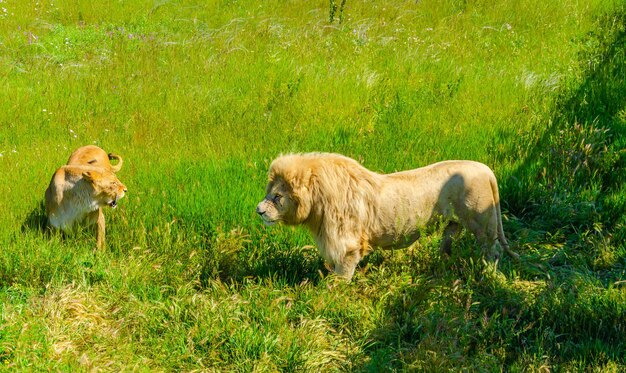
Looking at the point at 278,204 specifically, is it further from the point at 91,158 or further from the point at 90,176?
the point at 91,158

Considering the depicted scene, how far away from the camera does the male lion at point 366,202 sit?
5055 mm

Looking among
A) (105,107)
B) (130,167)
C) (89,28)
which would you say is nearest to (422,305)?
(130,167)

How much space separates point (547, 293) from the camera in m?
5.03

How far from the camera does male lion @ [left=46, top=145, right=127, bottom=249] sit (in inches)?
225

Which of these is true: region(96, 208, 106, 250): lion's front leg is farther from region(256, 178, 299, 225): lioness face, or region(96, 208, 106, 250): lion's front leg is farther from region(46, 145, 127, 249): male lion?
region(256, 178, 299, 225): lioness face

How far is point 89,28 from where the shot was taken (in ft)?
38.8

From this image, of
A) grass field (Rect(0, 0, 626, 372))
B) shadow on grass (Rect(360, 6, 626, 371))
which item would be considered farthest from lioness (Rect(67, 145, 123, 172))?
shadow on grass (Rect(360, 6, 626, 371))

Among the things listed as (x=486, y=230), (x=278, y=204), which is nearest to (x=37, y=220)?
(x=278, y=204)

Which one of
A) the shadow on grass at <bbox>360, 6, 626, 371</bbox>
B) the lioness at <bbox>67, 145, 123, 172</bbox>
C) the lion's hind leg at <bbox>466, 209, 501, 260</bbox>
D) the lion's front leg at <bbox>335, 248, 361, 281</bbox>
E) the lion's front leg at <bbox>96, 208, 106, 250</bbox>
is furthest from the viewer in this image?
the lioness at <bbox>67, 145, 123, 172</bbox>

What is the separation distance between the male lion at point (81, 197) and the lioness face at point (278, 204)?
150 centimetres

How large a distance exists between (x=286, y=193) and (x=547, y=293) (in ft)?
6.86

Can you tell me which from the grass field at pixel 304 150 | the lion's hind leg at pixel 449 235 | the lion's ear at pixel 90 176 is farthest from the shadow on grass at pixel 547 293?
the lion's ear at pixel 90 176

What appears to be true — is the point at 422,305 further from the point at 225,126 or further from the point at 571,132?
the point at 225,126

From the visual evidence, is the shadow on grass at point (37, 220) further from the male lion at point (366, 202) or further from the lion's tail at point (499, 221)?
the lion's tail at point (499, 221)
